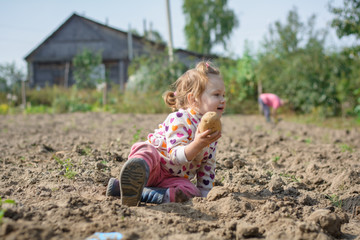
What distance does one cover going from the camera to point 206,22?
34.4 m

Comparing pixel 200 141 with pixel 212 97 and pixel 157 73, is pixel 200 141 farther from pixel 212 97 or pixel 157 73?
pixel 157 73

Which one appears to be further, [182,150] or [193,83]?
[193,83]

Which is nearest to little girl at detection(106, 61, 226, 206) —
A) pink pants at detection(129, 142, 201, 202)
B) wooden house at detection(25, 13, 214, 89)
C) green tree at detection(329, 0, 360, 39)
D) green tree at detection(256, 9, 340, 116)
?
pink pants at detection(129, 142, 201, 202)

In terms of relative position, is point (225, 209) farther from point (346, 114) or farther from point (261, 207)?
point (346, 114)

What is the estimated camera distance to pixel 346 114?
10.9 meters

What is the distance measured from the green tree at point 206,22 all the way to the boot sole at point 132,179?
110 feet

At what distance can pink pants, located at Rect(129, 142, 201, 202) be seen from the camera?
222cm

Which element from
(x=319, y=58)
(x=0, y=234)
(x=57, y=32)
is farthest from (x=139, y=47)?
(x=0, y=234)

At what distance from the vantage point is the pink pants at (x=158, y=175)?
2.22m

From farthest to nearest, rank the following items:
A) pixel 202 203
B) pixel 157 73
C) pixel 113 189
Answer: pixel 157 73
pixel 113 189
pixel 202 203

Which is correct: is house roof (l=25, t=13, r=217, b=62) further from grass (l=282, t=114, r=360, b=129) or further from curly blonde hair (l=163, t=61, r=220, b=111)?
curly blonde hair (l=163, t=61, r=220, b=111)

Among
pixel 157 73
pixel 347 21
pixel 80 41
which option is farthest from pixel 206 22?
pixel 347 21

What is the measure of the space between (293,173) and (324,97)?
837 centimetres

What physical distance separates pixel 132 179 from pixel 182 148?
1.26ft
